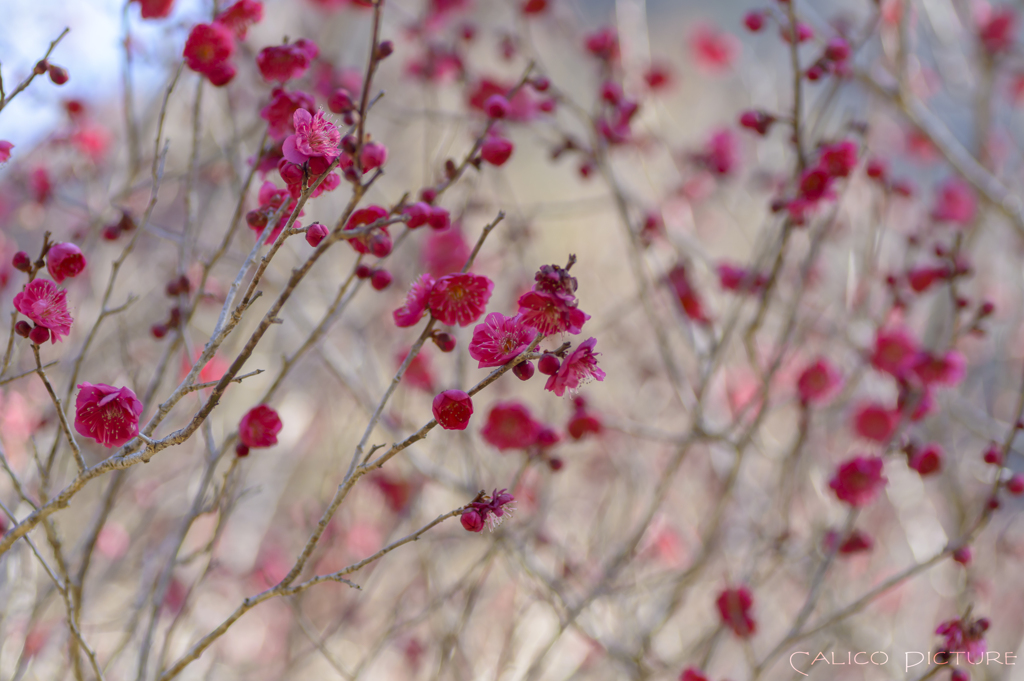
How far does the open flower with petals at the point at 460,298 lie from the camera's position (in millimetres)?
1358

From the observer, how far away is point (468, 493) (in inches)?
100

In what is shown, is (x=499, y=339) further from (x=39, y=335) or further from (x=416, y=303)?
(x=39, y=335)

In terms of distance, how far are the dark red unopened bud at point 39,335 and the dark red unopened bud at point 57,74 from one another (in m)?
0.73

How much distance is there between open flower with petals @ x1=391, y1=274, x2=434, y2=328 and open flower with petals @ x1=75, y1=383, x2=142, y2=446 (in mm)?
513

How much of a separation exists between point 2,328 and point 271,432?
3143 mm

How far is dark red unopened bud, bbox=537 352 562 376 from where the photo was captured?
3.97 feet

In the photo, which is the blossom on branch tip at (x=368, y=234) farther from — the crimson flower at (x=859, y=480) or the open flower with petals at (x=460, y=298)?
the crimson flower at (x=859, y=480)

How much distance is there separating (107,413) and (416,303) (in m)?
0.62

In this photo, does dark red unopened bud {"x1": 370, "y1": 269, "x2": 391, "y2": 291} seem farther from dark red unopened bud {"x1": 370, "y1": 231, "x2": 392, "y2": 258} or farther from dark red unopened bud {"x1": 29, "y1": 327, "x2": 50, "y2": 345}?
dark red unopened bud {"x1": 29, "y1": 327, "x2": 50, "y2": 345}

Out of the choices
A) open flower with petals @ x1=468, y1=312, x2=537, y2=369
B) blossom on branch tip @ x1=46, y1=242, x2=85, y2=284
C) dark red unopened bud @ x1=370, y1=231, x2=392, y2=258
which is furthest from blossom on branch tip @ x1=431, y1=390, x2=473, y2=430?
blossom on branch tip @ x1=46, y1=242, x2=85, y2=284

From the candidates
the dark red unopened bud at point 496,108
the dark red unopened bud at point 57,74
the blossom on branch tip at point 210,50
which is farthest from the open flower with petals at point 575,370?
the dark red unopened bud at point 57,74

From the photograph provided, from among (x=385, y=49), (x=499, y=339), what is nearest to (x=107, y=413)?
(x=499, y=339)

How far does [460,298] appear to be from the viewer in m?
1.39

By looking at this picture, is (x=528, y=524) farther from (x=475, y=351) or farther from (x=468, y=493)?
(x=475, y=351)
